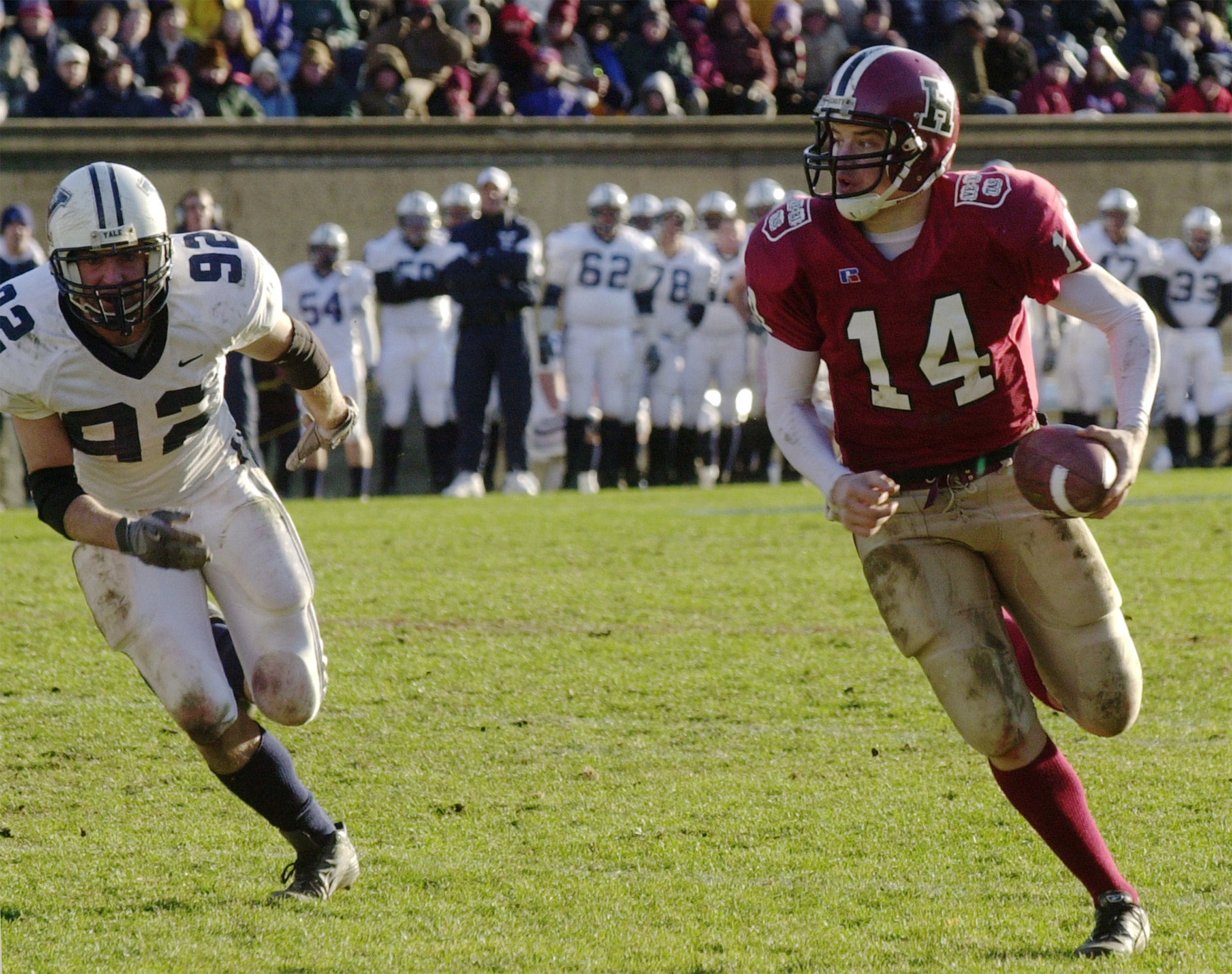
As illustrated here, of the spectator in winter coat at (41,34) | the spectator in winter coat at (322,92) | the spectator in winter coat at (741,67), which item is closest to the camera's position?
the spectator in winter coat at (41,34)

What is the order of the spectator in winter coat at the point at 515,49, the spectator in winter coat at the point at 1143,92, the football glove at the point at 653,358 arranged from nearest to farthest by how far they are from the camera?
the football glove at the point at 653,358 → the spectator in winter coat at the point at 515,49 → the spectator in winter coat at the point at 1143,92

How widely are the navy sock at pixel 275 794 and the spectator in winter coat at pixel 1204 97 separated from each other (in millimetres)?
13612

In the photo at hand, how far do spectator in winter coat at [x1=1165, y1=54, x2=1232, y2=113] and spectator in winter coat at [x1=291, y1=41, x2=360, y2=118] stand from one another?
7.25 meters

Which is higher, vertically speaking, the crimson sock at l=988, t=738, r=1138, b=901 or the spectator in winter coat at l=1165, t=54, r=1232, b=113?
the crimson sock at l=988, t=738, r=1138, b=901

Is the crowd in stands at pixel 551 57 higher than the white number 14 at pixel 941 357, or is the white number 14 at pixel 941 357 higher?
the white number 14 at pixel 941 357

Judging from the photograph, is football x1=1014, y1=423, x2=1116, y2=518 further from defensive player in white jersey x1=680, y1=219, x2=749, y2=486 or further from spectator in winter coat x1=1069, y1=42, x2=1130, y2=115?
spectator in winter coat x1=1069, y1=42, x2=1130, y2=115

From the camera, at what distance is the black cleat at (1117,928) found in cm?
314

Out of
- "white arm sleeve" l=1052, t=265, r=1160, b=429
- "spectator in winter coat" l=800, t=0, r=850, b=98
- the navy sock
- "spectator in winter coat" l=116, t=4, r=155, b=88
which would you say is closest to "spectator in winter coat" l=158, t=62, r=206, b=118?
"spectator in winter coat" l=116, t=4, r=155, b=88

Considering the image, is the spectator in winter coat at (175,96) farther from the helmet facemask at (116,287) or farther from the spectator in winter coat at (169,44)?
the helmet facemask at (116,287)

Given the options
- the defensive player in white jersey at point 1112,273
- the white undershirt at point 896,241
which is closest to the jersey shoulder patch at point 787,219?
the white undershirt at point 896,241

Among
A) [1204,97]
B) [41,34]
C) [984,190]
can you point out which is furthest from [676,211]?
[984,190]

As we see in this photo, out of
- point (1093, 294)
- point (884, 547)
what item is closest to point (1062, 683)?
point (884, 547)

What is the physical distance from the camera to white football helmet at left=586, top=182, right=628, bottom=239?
39.6ft

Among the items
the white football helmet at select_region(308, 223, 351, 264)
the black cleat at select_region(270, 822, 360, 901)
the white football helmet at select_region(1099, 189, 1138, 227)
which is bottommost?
the white football helmet at select_region(1099, 189, 1138, 227)
